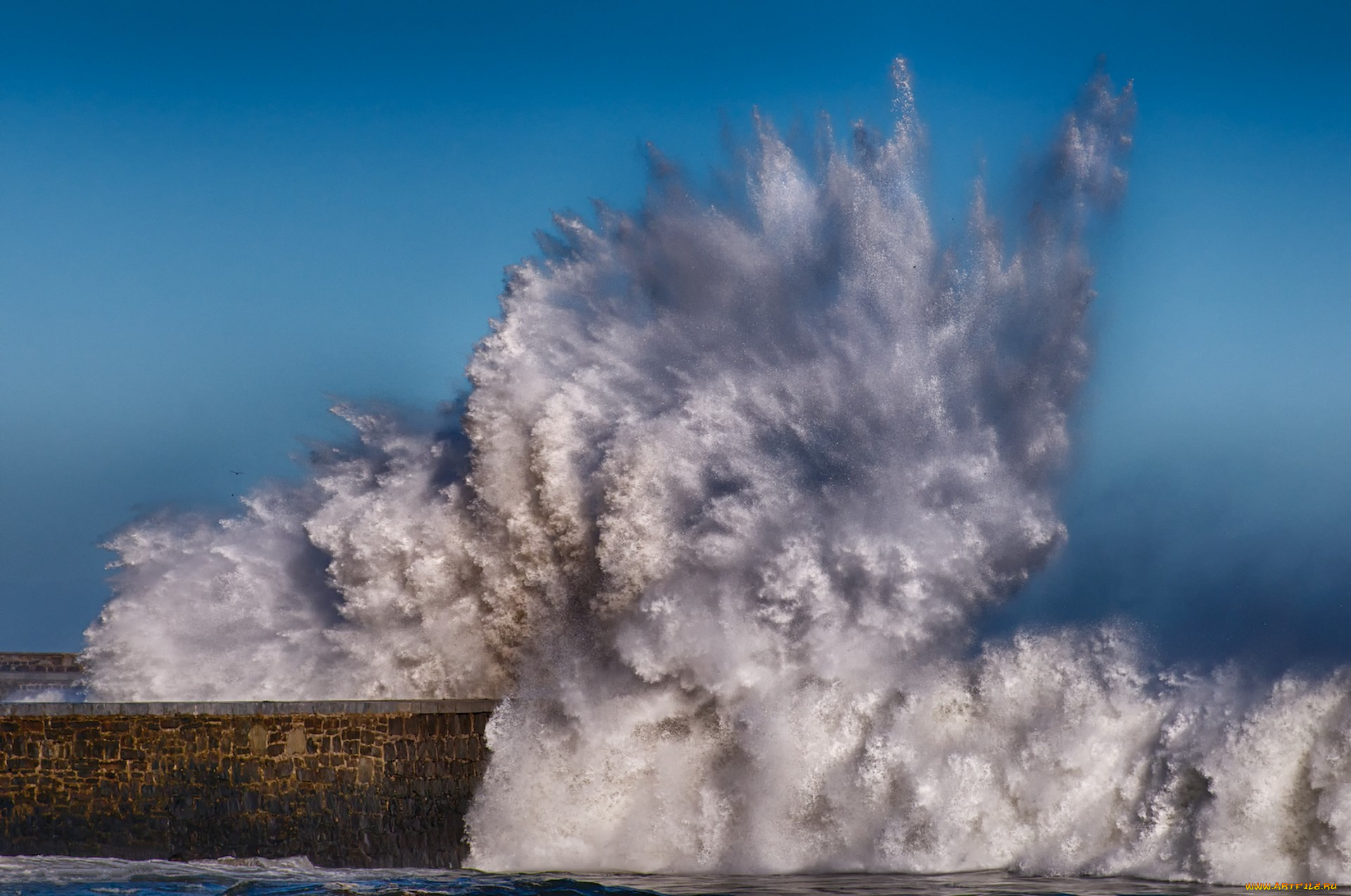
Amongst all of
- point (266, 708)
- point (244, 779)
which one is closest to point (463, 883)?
point (244, 779)

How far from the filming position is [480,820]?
1389cm

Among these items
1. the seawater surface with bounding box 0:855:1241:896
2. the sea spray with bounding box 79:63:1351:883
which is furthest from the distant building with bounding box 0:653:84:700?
the seawater surface with bounding box 0:855:1241:896

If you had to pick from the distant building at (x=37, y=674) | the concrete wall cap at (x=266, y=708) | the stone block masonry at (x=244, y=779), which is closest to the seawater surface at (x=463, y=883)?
the stone block masonry at (x=244, y=779)

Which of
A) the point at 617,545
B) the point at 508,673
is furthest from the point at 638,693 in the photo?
the point at 508,673

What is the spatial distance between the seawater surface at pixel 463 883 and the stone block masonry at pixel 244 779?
14.8 inches

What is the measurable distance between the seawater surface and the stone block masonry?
1.23ft

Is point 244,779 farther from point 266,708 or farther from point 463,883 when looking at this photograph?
point 463,883

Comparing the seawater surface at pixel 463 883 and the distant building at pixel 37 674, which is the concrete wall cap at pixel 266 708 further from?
the distant building at pixel 37 674

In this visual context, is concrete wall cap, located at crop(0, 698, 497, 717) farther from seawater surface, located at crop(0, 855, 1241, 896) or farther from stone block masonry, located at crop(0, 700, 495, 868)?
seawater surface, located at crop(0, 855, 1241, 896)

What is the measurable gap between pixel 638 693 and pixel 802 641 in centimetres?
158

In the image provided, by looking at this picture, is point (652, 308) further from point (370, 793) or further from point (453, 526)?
point (370, 793)

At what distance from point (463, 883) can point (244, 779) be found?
299 cm

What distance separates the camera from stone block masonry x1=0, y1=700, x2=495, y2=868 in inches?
503

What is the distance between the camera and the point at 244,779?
13.2m
